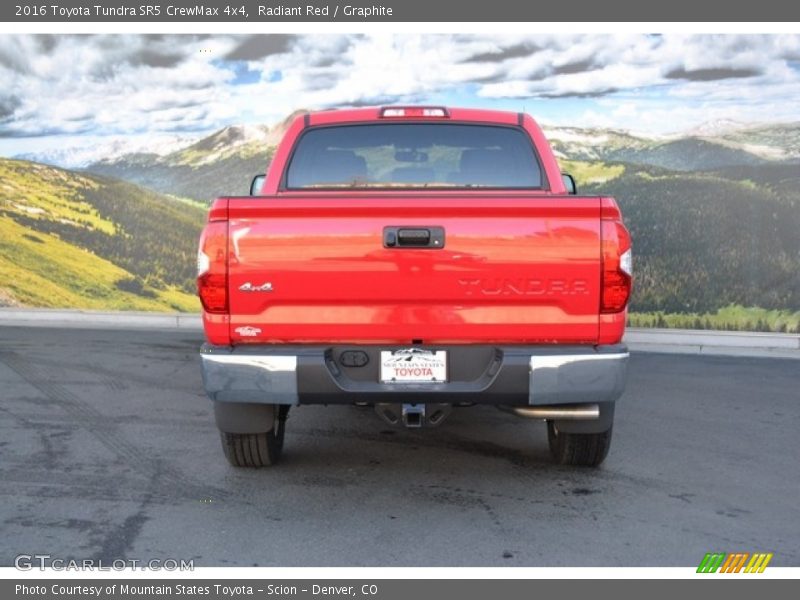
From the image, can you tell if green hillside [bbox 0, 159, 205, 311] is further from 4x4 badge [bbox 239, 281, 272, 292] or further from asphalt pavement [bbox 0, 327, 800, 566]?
4x4 badge [bbox 239, 281, 272, 292]

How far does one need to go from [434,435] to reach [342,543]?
7.29 feet

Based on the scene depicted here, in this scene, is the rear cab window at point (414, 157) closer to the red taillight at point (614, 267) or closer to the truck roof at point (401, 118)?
the truck roof at point (401, 118)

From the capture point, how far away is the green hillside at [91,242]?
13164mm

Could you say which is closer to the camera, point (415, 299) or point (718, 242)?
point (415, 299)

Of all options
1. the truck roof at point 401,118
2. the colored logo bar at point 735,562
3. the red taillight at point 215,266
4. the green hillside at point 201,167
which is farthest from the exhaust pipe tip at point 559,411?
the green hillside at point 201,167

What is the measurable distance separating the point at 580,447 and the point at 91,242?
375 inches

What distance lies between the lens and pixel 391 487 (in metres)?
5.35

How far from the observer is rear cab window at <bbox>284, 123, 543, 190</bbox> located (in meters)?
6.05

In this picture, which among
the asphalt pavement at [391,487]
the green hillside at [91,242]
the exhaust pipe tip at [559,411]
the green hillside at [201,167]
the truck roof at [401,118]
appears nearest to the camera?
Answer: the asphalt pavement at [391,487]

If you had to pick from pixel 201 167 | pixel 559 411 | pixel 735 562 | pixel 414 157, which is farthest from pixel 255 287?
pixel 201 167

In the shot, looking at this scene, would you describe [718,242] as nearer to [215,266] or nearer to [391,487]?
[391,487]

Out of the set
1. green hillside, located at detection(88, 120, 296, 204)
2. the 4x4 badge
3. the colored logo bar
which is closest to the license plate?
the 4x4 badge

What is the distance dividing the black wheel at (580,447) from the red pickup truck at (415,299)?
0.79m

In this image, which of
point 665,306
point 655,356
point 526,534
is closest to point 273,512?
point 526,534
